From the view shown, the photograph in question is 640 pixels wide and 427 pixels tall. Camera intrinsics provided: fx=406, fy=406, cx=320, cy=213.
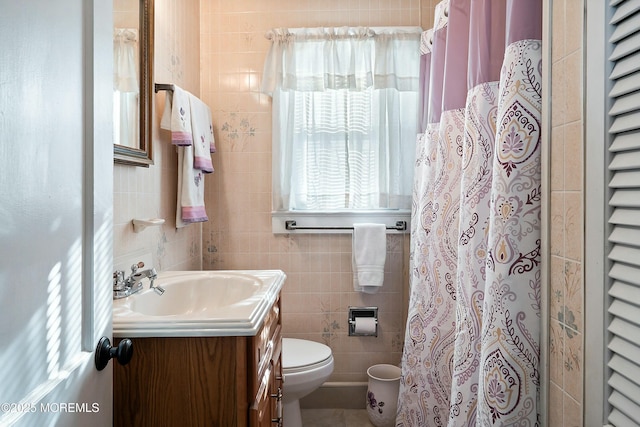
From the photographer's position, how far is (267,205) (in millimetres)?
2309

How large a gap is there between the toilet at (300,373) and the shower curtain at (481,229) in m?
0.39

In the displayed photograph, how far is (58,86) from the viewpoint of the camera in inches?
24.4

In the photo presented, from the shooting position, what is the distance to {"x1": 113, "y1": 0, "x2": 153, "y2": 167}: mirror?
1.34 m

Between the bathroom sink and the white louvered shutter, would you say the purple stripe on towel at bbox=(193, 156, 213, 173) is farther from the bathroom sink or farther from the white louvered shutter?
the white louvered shutter

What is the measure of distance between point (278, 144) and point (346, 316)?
104cm

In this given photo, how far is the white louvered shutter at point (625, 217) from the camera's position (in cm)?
69

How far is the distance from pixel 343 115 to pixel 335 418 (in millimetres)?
1651

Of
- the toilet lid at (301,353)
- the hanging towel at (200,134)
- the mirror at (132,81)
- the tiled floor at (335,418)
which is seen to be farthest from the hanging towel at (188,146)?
the tiled floor at (335,418)

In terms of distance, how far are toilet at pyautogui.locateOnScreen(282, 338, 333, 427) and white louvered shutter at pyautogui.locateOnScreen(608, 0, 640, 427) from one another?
1.22 meters

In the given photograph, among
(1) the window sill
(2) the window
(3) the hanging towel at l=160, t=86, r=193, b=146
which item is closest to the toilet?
(1) the window sill

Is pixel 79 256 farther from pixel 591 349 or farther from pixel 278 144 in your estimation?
pixel 278 144

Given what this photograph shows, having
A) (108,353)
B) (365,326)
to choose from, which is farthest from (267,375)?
(365,326)

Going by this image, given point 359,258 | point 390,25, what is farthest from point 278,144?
point 390,25

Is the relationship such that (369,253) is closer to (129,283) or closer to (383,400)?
(383,400)
